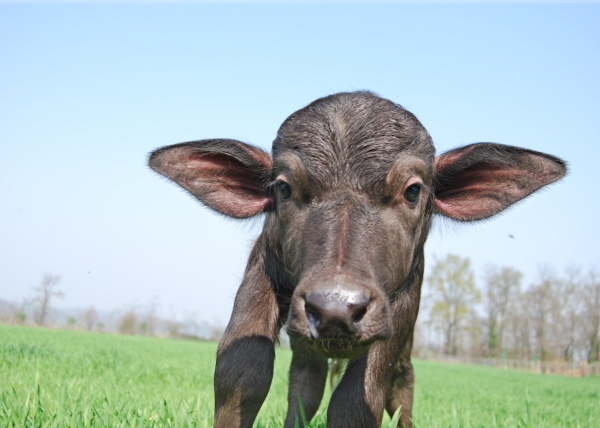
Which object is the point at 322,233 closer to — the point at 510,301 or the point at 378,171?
the point at 378,171

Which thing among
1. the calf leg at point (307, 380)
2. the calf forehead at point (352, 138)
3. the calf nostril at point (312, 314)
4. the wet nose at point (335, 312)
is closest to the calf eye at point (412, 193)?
the calf forehead at point (352, 138)

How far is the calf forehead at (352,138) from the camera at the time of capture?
12.3ft

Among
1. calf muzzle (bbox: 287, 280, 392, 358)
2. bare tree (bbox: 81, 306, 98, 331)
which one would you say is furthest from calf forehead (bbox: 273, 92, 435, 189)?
bare tree (bbox: 81, 306, 98, 331)

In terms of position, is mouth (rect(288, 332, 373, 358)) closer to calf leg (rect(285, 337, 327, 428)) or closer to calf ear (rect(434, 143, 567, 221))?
calf ear (rect(434, 143, 567, 221))

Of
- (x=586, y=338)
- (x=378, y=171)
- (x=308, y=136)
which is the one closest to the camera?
(x=378, y=171)

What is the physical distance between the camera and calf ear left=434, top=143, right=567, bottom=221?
4625mm

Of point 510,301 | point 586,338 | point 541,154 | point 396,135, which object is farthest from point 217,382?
point 510,301

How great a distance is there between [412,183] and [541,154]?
1.38 metres

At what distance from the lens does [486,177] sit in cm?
484

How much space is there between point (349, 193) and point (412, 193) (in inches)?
20.3

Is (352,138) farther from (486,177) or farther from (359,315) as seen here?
(486,177)

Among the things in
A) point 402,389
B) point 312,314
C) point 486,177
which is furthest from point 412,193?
point 402,389

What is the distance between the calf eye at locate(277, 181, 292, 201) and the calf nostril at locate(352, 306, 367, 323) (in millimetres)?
1213

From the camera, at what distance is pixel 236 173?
189 inches
